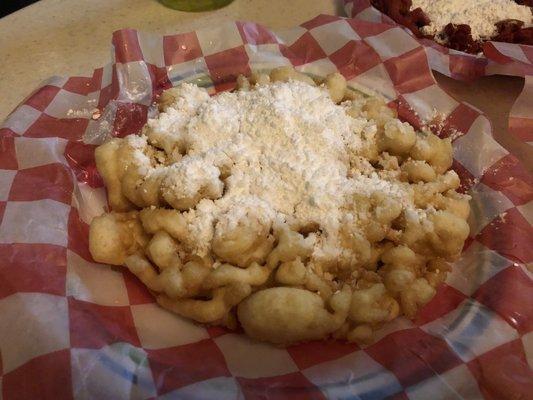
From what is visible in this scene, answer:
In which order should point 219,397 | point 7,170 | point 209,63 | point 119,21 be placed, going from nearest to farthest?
1. point 219,397
2. point 7,170
3. point 209,63
4. point 119,21

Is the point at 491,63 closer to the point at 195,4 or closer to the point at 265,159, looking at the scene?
the point at 265,159

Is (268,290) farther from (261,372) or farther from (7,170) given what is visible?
(7,170)

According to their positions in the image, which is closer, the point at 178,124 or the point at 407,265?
the point at 407,265

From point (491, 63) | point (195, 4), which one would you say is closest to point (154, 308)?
point (491, 63)

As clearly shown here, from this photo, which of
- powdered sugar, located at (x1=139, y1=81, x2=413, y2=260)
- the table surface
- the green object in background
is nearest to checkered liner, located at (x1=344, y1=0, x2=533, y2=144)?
the table surface

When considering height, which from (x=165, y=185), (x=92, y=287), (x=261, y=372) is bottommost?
(x=261, y=372)

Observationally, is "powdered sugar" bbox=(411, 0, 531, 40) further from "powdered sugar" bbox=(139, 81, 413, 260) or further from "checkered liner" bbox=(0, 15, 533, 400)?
"powdered sugar" bbox=(139, 81, 413, 260)

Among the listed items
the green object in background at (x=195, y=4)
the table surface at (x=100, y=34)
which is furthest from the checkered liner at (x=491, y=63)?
the green object in background at (x=195, y=4)

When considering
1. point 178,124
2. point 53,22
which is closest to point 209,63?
point 178,124
